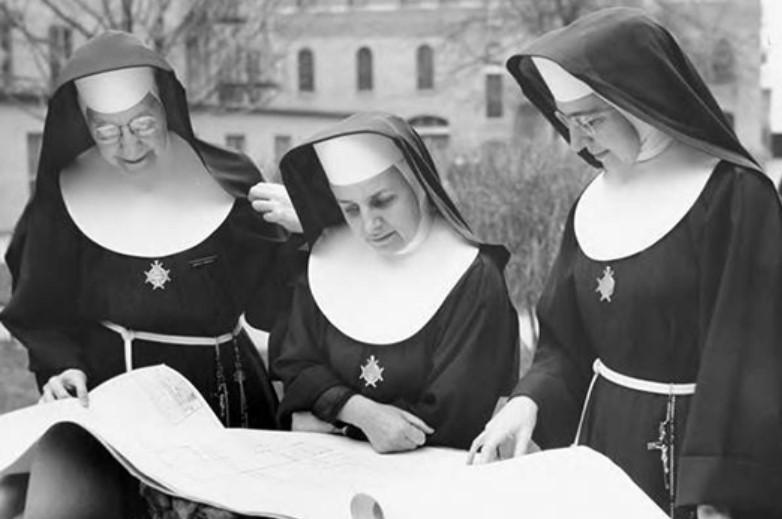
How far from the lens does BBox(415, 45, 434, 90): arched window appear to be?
3556cm

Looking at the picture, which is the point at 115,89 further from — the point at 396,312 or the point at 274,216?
the point at 396,312

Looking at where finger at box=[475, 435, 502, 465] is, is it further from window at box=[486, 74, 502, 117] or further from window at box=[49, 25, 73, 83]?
window at box=[486, 74, 502, 117]

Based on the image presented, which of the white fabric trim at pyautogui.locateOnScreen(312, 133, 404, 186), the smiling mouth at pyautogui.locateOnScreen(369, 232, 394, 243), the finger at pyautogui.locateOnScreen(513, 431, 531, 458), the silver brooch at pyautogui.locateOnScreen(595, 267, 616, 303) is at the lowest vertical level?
the finger at pyautogui.locateOnScreen(513, 431, 531, 458)

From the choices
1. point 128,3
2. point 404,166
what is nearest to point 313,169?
point 404,166

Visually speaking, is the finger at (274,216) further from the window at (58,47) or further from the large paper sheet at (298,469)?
the window at (58,47)

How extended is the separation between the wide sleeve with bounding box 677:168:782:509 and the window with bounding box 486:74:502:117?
107ft

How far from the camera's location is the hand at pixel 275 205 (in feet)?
8.91

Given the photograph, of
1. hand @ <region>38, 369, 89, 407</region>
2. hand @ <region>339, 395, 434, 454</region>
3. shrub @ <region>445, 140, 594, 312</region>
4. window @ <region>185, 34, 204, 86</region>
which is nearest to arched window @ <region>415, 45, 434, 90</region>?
window @ <region>185, 34, 204, 86</region>

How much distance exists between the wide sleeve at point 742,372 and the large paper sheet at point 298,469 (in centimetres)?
17

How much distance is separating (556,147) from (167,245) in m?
7.07

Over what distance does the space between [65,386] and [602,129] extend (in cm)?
128

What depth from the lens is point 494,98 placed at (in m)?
34.5

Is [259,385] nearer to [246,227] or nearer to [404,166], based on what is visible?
[246,227]

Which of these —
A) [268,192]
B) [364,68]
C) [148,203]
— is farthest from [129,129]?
[364,68]
